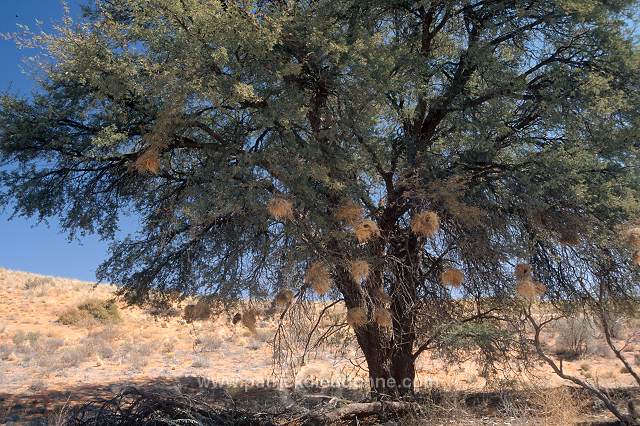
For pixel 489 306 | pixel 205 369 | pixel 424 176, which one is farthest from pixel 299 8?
pixel 205 369

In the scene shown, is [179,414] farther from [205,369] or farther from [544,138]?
[205,369]

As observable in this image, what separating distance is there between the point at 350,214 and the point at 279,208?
1388 mm

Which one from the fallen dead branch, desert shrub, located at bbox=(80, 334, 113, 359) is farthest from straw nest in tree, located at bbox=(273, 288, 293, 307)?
desert shrub, located at bbox=(80, 334, 113, 359)

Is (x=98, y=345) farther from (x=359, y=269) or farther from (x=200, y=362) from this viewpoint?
(x=359, y=269)

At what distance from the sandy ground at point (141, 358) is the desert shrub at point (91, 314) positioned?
0.48m

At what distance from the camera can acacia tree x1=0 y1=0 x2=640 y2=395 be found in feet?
28.1

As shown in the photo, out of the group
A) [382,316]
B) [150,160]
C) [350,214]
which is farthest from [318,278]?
[150,160]

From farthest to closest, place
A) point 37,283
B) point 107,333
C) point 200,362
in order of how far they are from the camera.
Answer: point 37,283 → point 107,333 → point 200,362

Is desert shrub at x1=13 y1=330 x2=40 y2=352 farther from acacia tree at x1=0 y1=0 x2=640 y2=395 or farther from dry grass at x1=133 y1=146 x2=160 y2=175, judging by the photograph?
dry grass at x1=133 y1=146 x2=160 y2=175

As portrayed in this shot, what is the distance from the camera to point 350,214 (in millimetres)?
8578

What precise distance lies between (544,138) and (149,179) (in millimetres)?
7260

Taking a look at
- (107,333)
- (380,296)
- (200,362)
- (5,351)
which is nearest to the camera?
(380,296)

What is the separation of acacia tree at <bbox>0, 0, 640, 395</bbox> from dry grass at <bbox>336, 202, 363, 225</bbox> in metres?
0.04

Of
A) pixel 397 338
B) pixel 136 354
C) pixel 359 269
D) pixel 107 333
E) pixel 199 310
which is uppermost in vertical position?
pixel 107 333
